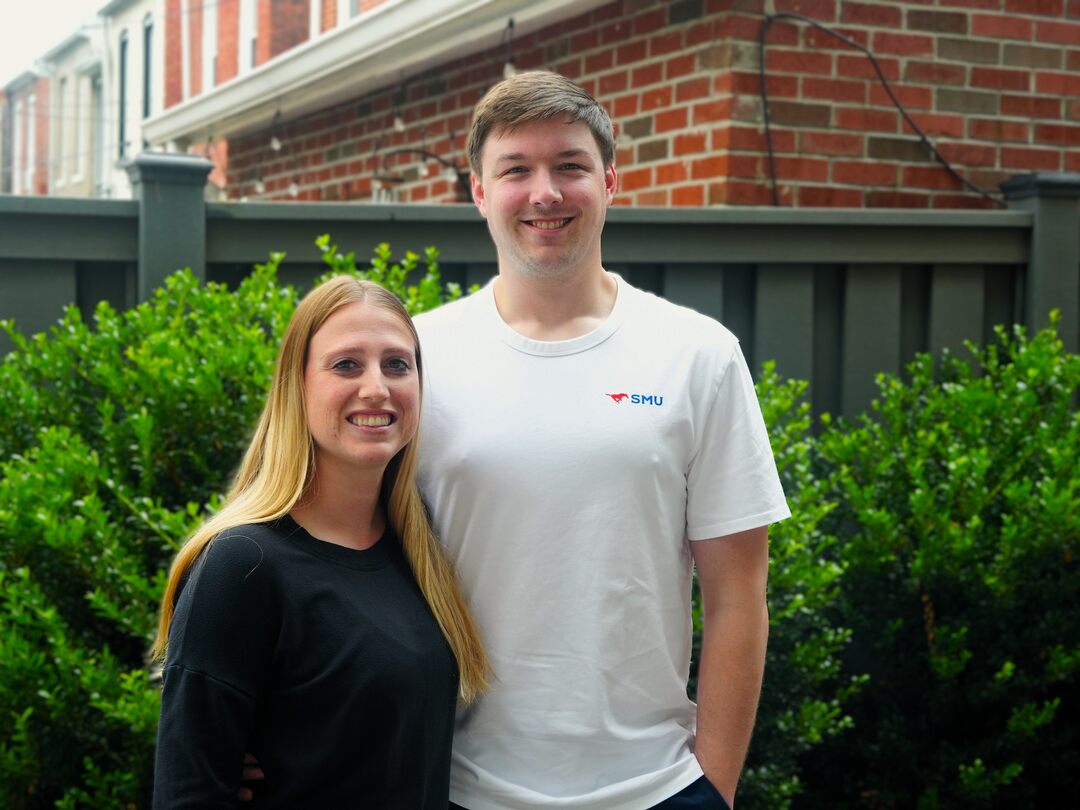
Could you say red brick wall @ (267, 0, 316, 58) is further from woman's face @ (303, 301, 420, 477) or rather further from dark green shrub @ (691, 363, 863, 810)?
woman's face @ (303, 301, 420, 477)

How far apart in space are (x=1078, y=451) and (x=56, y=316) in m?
3.23

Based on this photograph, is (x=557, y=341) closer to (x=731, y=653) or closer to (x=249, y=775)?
(x=731, y=653)

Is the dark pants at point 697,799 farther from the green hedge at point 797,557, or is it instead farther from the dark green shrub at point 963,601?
the dark green shrub at point 963,601

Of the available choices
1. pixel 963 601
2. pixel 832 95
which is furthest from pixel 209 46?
pixel 963 601

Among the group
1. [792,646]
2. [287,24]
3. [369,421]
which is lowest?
[792,646]

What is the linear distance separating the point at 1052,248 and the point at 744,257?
1.41m

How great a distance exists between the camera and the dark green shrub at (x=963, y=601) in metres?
3.89

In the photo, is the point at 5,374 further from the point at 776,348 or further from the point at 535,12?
the point at 535,12

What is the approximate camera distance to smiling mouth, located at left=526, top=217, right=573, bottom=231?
89.5 inches

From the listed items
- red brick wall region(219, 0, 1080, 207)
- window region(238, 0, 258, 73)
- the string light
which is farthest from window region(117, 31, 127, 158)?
red brick wall region(219, 0, 1080, 207)

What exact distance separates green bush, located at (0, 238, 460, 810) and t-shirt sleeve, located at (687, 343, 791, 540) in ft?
4.35

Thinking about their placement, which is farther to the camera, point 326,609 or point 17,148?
point 17,148

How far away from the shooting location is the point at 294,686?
1942 millimetres

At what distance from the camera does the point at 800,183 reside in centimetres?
546
